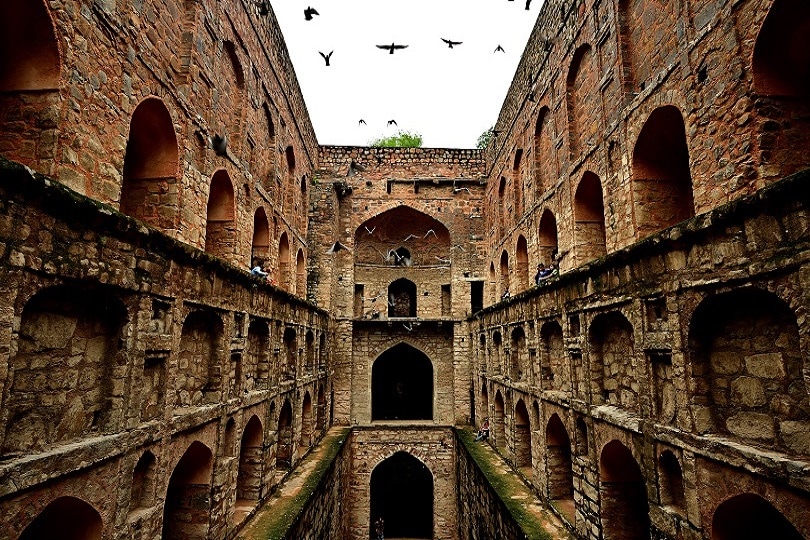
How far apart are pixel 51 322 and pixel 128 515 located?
201cm

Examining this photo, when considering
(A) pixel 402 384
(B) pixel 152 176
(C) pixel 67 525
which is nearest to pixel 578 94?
(B) pixel 152 176

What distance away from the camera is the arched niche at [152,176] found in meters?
5.91

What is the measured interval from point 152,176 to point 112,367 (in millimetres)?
2907

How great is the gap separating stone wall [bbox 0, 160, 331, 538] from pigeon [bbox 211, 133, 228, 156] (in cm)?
208

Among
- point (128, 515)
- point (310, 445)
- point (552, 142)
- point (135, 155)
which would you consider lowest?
point (310, 445)

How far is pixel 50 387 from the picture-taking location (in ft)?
11.5

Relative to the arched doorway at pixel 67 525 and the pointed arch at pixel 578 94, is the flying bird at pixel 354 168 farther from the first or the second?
the arched doorway at pixel 67 525

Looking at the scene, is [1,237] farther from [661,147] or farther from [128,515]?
[661,147]

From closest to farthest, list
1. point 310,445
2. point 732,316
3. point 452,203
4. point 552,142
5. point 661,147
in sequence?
point 732,316, point 661,147, point 552,142, point 310,445, point 452,203

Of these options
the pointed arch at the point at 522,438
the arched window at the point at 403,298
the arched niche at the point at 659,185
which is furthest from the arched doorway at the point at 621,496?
the arched window at the point at 403,298

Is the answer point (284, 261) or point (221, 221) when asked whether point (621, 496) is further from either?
point (284, 261)

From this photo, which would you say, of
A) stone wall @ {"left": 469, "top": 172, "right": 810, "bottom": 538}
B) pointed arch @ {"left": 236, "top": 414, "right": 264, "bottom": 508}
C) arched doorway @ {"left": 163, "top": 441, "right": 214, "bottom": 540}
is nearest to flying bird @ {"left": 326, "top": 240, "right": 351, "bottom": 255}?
pointed arch @ {"left": 236, "top": 414, "right": 264, "bottom": 508}

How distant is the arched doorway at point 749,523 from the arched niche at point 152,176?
6.59 m


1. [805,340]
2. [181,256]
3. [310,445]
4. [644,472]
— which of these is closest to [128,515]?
[181,256]
